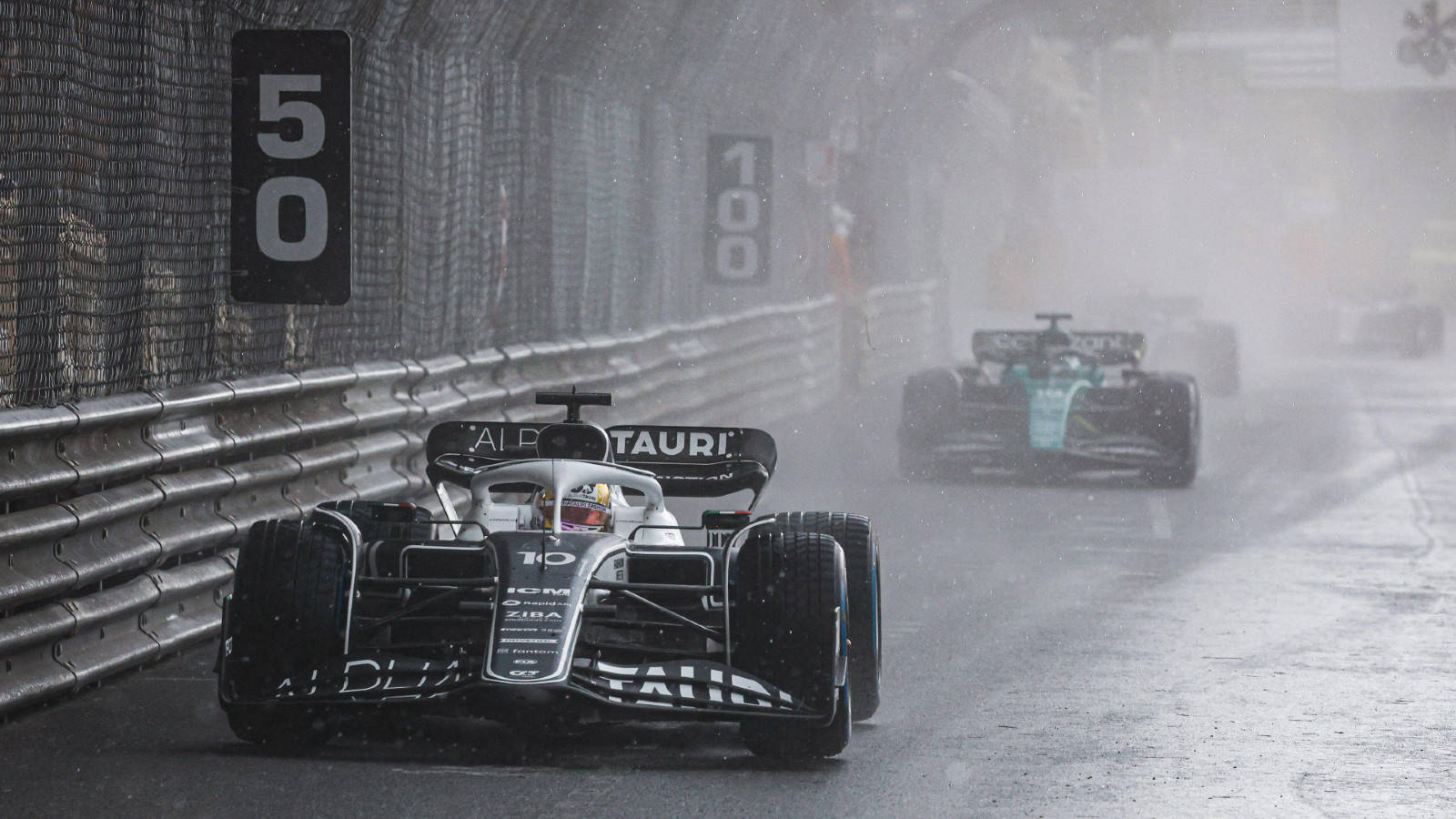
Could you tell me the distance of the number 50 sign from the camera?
29.7 ft

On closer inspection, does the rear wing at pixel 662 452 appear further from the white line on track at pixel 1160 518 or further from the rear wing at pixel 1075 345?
the rear wing at pixel 1075 345

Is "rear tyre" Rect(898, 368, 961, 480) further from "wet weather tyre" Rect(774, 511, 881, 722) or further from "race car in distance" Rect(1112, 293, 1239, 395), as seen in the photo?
"race car in distance" Rect(1112, 293, 1239, 395)

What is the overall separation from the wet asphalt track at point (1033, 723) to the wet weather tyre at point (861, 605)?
0.38 ft

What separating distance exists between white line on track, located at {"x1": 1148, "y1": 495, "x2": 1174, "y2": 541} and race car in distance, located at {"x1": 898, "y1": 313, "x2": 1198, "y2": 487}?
54cm

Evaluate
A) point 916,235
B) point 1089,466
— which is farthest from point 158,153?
point 916,235

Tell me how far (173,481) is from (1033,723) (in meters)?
3.36

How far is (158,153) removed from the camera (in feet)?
28.6

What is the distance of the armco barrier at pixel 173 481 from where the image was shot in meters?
7.25

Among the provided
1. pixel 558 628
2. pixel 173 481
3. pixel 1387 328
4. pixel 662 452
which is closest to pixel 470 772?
pixel 558 628

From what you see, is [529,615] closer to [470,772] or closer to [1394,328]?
[470,772]

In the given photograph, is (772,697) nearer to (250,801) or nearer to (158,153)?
(250,801)

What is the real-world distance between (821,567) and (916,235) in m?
26.9

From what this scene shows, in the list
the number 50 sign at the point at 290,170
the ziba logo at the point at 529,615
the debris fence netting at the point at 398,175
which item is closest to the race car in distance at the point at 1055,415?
the debris fence netting at the point at 398,175

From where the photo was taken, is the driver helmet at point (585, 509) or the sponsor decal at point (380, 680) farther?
the driver helmet at point (585, 509)
